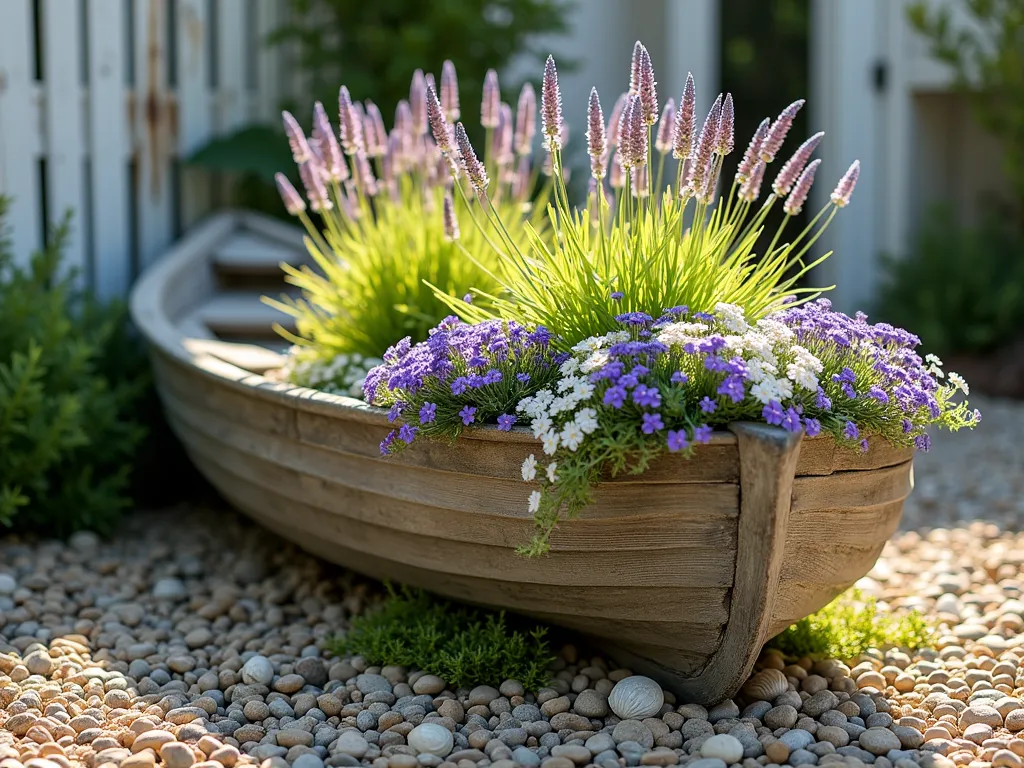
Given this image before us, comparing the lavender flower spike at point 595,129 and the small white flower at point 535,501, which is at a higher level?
the lavender flower spike at point 595,129

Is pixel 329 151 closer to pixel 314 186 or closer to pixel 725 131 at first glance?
pixel 314 186

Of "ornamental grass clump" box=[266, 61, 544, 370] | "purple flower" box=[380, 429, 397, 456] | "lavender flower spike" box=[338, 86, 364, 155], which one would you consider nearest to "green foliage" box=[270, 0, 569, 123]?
"ornamental grass clump" box=[266, 61, 544, 370]

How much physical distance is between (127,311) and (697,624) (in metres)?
2.67

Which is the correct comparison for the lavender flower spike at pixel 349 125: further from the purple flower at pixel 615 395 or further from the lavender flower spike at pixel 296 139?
the purple flower at pixel 615 395

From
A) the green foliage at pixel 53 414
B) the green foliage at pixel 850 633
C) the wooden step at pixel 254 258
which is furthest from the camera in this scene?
the wooden step at pixel 254 258

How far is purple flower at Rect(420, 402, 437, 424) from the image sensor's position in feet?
6.93

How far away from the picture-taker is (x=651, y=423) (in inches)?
75.0

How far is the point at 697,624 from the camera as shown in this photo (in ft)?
6.88

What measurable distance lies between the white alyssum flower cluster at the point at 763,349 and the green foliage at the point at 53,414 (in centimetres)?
181

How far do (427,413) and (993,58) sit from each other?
14.4 ft

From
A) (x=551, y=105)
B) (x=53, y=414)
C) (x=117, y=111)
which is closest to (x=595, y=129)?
(x=551, y=105)

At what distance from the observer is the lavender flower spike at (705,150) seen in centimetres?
212

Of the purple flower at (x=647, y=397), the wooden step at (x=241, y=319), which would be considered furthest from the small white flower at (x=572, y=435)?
the wooden step at (x=241, y=319)

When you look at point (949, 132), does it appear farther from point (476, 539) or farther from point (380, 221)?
point (476, 539)
